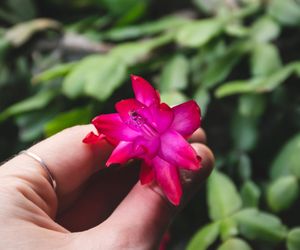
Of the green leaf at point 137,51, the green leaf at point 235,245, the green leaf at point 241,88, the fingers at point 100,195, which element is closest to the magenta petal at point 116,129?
the fingers at point 100,195

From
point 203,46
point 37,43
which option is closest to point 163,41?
point 203,46

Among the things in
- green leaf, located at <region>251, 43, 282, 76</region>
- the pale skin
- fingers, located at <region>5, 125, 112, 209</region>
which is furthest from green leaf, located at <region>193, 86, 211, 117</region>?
fingers, located at <region>5, 125, 112, 209</region>

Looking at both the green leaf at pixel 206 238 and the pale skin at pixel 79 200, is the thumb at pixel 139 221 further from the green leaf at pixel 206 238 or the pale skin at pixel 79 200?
the green leaf at pixel 206 238

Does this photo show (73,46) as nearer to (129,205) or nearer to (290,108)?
(290,108)

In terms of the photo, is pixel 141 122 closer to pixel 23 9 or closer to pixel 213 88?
pixel 213 88

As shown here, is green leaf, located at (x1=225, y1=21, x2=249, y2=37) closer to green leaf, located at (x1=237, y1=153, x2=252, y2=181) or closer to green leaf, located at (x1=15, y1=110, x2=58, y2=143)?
green leaf, located at (x1=237, y1=153, x2=252, y2=181)

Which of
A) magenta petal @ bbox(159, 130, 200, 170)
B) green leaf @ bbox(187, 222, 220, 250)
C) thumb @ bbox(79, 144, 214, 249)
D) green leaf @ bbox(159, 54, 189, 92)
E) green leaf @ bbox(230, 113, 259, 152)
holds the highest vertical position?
magenta petal @ bbox(159, 130, 200, 170)

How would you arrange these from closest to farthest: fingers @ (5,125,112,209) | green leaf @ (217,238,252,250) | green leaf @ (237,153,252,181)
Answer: fingers @ (5,125,112,209)
green leaf @ (217,238,252,250)
green leaf @ (237,153,252,181)
